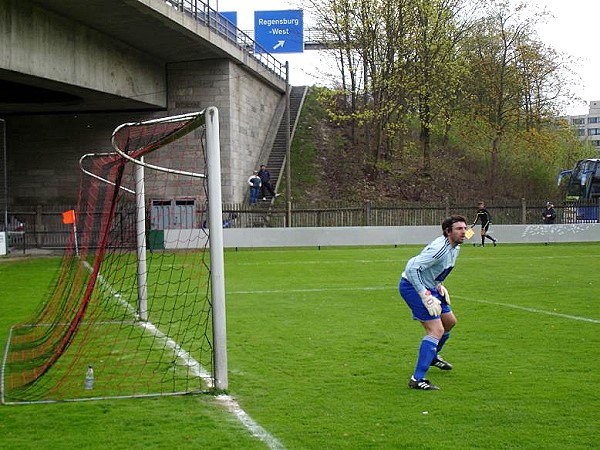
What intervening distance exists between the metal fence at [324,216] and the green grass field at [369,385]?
1925 centimetres

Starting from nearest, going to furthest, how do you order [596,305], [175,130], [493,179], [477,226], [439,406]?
[439,406] < [175,130] < [596,305] < [477,226] < [493,179]

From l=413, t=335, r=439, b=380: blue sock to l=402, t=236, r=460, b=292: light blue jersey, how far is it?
1.68 ft

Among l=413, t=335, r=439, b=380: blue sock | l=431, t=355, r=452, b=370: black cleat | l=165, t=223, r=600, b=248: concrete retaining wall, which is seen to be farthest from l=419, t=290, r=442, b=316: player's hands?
l=165, t=223, r=600, b=248: concrete retaining wall

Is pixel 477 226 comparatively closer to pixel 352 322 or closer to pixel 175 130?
pixel 352 322

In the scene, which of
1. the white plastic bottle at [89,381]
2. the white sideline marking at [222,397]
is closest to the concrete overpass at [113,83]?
the white sideline marking at [222,397]

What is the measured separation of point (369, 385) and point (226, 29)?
101 feet

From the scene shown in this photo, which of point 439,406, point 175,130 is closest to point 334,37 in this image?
point 175,130

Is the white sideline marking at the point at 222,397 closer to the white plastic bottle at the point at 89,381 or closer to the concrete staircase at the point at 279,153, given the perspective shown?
the white plastic bottle at the point at 89,381

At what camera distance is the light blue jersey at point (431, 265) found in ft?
26.2

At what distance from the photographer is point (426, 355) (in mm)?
7824

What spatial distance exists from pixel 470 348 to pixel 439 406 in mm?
3086

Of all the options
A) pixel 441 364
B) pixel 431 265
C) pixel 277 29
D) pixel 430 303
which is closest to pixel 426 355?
pixel 430 303

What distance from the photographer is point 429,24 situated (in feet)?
148

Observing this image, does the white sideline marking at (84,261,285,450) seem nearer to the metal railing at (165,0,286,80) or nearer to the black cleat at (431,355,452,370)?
the black cleat at (431,355,452,370)
